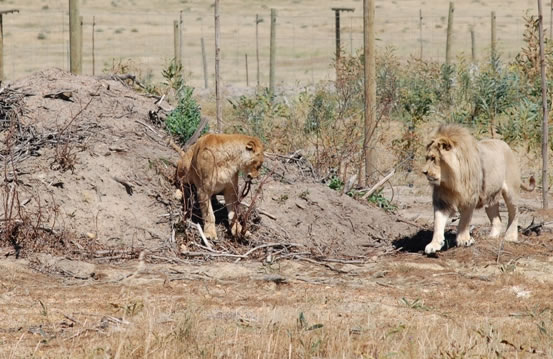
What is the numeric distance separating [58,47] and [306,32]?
1408 centimetres

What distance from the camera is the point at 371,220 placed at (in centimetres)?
1327

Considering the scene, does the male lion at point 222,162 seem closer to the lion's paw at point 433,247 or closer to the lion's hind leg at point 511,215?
the lion's paw at point 433,247

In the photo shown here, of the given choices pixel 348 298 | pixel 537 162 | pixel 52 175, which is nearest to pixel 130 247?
pixel 52 175

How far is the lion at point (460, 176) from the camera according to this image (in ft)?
38.0

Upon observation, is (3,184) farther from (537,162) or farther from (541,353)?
(537,162)

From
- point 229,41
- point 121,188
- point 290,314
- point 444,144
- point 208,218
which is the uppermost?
point 229,41

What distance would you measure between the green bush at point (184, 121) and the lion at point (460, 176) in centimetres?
343

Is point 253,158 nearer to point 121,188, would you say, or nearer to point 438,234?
point 121,188

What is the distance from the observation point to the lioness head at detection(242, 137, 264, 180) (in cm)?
1139

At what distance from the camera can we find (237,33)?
53.8 m

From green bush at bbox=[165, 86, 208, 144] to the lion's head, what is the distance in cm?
342

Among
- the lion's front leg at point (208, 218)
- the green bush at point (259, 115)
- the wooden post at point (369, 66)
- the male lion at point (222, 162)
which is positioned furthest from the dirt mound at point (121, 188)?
the green bush at point (259, 115)

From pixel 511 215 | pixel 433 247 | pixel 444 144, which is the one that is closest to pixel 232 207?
pixel 433 247

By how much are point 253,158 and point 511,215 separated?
12.0 feet
